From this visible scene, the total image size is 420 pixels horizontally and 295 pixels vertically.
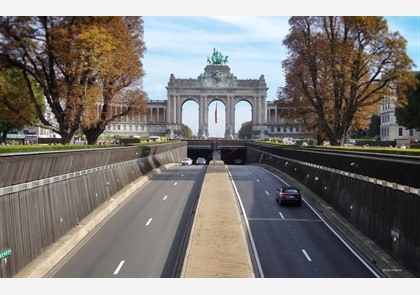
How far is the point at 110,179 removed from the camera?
118 feet

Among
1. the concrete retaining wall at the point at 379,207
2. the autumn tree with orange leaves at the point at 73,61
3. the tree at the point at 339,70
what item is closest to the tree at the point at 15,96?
the autumn tree with orange leaves at the point at 73,61

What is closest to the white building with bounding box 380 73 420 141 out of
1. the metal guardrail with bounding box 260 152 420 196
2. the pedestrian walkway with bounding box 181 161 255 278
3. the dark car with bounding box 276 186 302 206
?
the metal guardrail with bounding box 260 152 420 196

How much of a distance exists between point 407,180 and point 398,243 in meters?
2.68

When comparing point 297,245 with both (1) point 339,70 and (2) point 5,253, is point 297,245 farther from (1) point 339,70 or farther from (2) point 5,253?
(1) point 339,70

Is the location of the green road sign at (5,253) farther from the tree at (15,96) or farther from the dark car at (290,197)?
the dark car at (290,197)

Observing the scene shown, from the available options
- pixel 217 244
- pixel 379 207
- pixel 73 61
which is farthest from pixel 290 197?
pixel 73 61

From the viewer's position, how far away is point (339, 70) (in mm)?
44031

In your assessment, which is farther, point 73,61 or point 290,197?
point 290,197

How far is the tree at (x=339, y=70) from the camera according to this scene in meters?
42.5

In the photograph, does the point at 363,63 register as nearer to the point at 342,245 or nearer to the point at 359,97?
the point at 359,97

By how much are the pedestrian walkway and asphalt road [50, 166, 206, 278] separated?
2.93 feet

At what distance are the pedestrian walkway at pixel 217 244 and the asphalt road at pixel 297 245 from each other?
99 cm

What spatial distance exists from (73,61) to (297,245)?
1968cm

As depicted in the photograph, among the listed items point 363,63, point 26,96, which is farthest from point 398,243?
point 363,63
